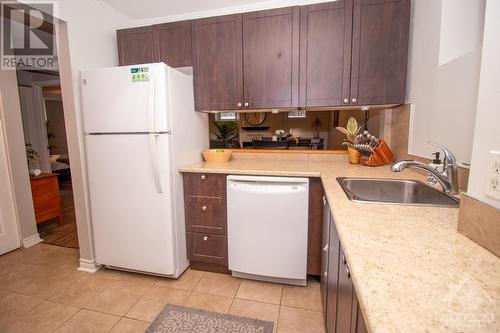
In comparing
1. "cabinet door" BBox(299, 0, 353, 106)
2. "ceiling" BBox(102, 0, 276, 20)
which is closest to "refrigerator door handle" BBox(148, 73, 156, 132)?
"ceiling" BBox(102, 0, 276, 20)

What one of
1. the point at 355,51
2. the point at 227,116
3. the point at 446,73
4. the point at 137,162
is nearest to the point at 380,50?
the point at 355,51

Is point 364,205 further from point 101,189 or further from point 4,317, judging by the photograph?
point 4,317

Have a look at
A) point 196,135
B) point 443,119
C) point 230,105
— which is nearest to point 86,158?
point 196,135

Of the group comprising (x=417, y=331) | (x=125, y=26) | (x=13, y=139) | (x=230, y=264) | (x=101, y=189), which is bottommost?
(x=230, y=264)

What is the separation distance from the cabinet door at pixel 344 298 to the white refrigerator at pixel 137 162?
51.7 inches

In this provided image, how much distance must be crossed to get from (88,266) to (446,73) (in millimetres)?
3002

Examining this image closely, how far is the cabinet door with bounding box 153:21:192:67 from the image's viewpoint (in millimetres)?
2088

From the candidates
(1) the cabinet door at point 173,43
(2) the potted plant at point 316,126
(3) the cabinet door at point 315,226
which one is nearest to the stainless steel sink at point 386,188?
(3) the cabinet door at point 315,226

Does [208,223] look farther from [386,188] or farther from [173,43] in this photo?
→ [173,43]

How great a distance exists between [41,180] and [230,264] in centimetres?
254

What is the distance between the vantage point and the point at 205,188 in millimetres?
1906

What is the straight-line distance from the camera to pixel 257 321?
4.89 ft
